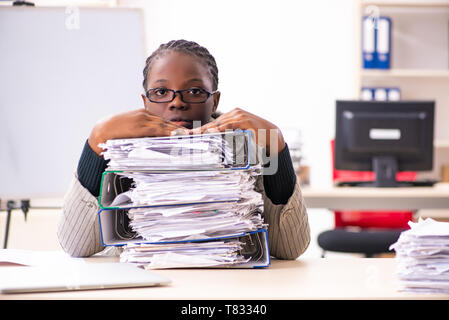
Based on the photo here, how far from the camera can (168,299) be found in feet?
2.26

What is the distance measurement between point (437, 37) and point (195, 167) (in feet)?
13.4

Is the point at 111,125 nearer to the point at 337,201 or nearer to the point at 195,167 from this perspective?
the point at 195,167

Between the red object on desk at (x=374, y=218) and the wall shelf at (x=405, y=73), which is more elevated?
the wall shelf at (x=405, y=73)

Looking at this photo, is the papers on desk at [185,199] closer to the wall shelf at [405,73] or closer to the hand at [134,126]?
the hand at [134,126]

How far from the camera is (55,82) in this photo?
213 cm

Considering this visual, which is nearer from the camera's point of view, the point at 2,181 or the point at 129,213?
the point at 129,213

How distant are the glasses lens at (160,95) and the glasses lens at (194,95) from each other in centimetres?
3

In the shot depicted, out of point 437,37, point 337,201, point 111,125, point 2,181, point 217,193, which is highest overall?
point 437,37


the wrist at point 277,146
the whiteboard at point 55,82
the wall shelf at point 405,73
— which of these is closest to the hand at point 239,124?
the wrist at point 277,146

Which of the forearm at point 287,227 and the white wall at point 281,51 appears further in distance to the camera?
the white wall at point 281,51

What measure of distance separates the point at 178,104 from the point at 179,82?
0.05m

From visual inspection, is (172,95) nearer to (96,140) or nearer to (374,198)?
(96,140)

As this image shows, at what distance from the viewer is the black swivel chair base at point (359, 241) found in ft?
9.16

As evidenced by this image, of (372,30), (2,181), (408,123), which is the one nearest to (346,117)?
(408,123)
